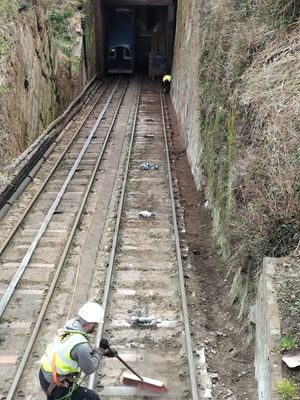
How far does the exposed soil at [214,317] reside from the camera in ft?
24.7

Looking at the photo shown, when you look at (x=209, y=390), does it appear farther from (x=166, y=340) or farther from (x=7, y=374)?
(x=7, y=374)

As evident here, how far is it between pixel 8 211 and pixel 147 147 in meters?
7.58

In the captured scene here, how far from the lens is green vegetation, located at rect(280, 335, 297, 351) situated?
6031 millimetres

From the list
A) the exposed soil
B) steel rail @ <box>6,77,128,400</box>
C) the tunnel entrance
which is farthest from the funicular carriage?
the exposed soil

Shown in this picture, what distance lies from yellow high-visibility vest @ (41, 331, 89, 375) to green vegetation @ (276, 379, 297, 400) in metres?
2.20

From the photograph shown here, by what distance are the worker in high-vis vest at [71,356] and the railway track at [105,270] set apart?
193cm

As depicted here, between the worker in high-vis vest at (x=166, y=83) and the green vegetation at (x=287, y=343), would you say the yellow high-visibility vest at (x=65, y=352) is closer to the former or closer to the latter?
the green vegetation at (x=287, y=343)

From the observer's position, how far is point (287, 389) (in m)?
5.51

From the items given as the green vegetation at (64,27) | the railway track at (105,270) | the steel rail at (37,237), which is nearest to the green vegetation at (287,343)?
the railway track at (105,270)

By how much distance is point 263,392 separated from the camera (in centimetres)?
643

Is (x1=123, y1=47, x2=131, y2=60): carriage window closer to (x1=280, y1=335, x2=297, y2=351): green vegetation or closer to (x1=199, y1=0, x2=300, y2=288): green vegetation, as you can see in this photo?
(x1=199, y1=0, x2=300, y2=288): green vegetation

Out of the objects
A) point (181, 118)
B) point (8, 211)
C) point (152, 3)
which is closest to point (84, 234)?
point (8, 211)

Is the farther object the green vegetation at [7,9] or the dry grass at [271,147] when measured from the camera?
the green vegetation at [7,9]

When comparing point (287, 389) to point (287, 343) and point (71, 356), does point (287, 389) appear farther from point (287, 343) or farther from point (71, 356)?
A: point (71, 356)
